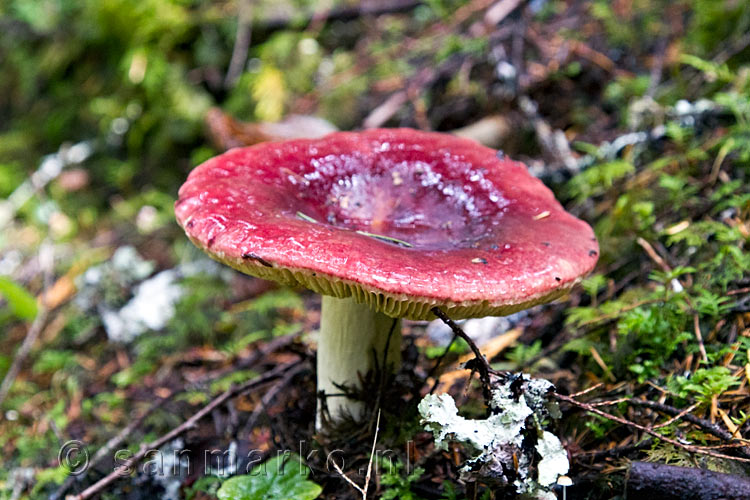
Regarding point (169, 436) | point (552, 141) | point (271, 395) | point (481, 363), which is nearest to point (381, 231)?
point (481, 363)

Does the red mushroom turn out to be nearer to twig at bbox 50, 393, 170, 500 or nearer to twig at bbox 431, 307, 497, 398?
twig at bbox 431, 307, 497, 398

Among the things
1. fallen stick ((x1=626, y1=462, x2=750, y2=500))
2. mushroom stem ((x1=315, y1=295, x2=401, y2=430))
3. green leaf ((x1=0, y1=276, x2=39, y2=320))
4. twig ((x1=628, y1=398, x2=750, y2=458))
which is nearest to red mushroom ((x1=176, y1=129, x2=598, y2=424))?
mushroom stem ((x1=315, y1=295, x2=401, y2=430))

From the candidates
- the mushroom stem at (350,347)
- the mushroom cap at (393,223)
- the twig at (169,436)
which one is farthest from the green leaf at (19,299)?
the mushroom stem at (350,347)

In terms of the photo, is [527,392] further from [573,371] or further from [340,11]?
[340,11]

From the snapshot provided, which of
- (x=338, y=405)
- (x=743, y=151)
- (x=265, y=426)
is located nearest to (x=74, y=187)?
(x=265, y=426)

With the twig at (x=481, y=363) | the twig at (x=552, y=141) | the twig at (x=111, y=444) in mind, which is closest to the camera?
the twig at (x=481, y=363)

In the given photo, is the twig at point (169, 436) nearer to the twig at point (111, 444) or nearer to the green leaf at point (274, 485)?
the twig at point (111, 444)
